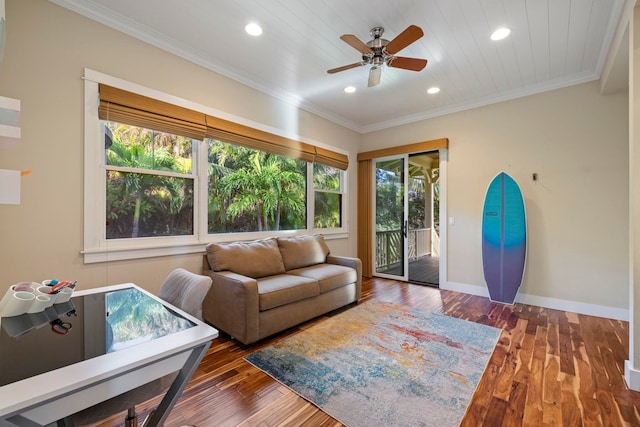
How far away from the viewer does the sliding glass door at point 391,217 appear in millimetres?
5031

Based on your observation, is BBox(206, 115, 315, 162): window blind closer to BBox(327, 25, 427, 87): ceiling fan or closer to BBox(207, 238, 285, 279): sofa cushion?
BBox(207, 238, 285, 279): sofa cushion

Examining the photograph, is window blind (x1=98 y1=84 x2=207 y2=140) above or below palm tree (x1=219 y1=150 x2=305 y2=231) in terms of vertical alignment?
above

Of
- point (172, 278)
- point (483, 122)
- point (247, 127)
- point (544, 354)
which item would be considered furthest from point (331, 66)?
point (544, 354)

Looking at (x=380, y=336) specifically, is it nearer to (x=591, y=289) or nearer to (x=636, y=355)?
(x=636, y=355)

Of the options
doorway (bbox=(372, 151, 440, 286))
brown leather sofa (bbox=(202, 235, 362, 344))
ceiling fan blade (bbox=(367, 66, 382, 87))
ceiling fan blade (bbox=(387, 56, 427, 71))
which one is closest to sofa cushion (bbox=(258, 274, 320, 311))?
brown leather sofa (bbox=(202, 235, 362, 344))

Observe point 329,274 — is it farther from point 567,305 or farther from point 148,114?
point 567,305

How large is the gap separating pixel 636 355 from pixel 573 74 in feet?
10.2

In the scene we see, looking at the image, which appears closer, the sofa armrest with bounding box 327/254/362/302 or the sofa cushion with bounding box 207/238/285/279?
the sofa cushion with bounding box 207/238/285/279

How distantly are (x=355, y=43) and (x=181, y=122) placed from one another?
1.83m

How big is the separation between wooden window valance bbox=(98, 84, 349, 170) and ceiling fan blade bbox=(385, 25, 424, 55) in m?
1.83

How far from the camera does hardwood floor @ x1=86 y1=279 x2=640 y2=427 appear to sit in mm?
1646

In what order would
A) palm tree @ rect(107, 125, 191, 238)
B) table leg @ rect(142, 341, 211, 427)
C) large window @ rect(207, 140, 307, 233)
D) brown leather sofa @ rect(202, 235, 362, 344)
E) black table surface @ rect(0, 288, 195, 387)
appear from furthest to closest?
large window @ rect(207, 140, 307, 233), palm tree @ rect(107, 125, 191, 238), brown leather sofa @ rect(202, 235, 362, 344), table leg @ rect(142, 341, 211, 427), black table surface @ rect(0, 288, 195, 387)

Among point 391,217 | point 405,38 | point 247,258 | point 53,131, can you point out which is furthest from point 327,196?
point 53,131

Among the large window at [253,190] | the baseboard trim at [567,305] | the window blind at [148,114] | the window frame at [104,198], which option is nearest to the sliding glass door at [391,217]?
the baseboard trim at [567,305]
